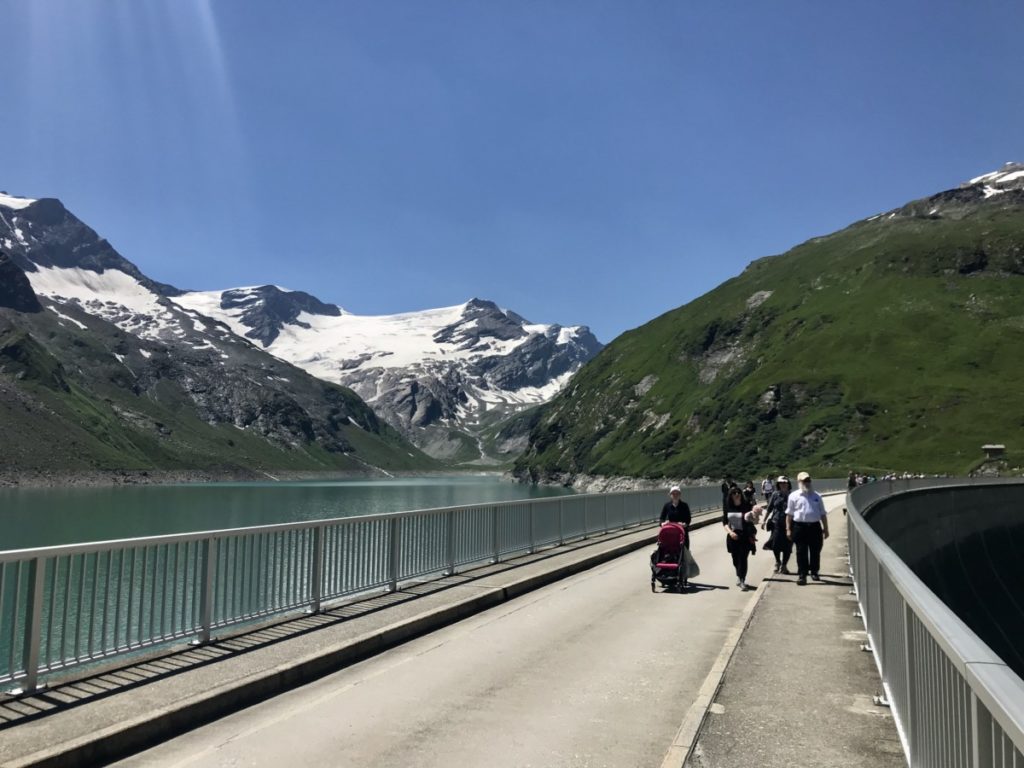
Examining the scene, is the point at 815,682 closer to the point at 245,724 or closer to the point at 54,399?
the point at 245,724

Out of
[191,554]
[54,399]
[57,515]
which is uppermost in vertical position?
[54,399]

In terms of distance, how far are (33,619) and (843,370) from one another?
135m

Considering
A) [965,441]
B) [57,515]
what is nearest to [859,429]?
[965,441]

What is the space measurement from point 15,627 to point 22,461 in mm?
169317

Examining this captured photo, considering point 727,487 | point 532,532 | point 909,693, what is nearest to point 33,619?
point 909,693

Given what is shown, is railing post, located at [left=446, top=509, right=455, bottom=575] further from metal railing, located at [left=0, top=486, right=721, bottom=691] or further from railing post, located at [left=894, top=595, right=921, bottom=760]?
railing post, located at [left=894, top=595, right=921, bottom=760]

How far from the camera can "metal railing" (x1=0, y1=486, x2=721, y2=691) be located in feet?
25.3

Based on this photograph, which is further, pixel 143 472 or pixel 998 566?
pixel 143 472

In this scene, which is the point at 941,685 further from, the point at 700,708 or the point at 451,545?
the point at 451,545

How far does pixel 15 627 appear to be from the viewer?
732 centimetres

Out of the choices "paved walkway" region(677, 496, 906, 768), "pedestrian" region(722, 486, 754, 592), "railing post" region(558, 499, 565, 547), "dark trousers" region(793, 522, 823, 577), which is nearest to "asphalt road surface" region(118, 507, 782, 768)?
"paved walkway" region(677, 496, 906, 768)

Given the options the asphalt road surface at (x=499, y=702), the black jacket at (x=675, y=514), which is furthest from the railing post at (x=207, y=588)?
the black jacket at (x=675, y=514)

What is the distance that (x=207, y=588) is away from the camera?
384 inches

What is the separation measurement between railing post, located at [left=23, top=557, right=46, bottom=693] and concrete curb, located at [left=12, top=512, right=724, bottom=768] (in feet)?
4.80
